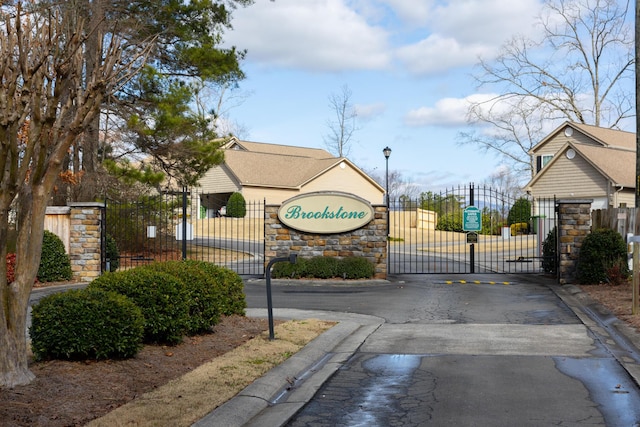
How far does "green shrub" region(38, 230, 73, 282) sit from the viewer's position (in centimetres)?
1959

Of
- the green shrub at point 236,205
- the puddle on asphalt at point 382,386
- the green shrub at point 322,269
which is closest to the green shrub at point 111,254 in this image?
the green shrub at point 322,269

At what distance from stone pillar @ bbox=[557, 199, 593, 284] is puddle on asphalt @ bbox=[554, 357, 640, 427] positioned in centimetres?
1055

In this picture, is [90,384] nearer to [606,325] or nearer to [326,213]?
[606,325]

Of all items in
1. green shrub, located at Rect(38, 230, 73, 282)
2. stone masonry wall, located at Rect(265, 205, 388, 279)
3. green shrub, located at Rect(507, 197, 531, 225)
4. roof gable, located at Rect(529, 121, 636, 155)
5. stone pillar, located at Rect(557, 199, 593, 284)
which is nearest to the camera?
green shrub, located at Rect(38, 230, 73, 282)

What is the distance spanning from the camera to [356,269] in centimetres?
2094

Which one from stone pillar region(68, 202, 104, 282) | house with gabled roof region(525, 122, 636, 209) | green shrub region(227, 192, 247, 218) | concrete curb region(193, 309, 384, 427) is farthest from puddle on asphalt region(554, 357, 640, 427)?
green shrub region(227, 192, 247, 218)

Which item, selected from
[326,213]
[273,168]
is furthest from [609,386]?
[273,168]

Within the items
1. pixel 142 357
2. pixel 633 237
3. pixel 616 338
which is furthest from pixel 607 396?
pixel 633 237

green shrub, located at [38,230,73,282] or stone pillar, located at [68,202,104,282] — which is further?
stone pillar, located at [68,202,104,282]

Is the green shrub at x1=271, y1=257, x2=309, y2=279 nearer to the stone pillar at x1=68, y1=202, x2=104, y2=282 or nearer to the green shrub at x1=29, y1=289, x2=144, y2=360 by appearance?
the stone pillar at x1=68, y1=202, x2=104, y2=282

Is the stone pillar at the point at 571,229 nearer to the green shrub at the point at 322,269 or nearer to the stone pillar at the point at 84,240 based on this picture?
the green shrub at the point at 322,269

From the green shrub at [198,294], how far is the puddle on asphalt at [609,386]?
4.78 m

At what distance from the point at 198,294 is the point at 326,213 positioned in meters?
11.1

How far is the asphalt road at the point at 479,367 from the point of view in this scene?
704 cm
